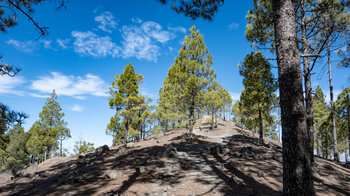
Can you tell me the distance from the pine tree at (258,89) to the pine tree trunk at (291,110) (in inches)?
447

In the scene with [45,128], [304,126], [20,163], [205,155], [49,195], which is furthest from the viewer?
[45,128]

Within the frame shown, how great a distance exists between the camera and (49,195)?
6051mm

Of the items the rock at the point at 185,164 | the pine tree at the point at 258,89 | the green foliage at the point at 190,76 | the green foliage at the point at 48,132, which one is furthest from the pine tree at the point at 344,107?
the green foliage at the point at 48,132

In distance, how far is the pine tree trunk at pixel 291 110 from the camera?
3.34 metres

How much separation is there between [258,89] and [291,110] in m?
13.1

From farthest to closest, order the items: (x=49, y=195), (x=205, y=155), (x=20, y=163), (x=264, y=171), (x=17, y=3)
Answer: (x=20, y=163)
(x=205, y=155)
(x=264, y=171)
(x=49, y=195)
(x=17, y=3)

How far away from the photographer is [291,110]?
11.7 ft

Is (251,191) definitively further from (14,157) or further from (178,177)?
(14,157)

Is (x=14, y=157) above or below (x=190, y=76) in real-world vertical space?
below

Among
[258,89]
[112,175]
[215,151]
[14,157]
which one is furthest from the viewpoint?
[14,157]

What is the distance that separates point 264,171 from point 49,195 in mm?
8743

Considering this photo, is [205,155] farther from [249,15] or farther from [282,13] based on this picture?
[249,15]

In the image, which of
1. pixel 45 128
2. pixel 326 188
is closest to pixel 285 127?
pixel 326 188

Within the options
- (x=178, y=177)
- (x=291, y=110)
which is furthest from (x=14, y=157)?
(x=291, y=110)
